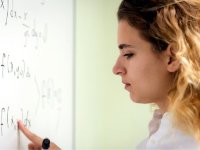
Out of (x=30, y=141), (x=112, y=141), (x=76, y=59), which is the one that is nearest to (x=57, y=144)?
(x=30, y=141)

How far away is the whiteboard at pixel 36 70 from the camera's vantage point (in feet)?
3.38

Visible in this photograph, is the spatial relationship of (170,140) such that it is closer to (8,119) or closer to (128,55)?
(128,55)

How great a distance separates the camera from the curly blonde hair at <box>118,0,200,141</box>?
82cm

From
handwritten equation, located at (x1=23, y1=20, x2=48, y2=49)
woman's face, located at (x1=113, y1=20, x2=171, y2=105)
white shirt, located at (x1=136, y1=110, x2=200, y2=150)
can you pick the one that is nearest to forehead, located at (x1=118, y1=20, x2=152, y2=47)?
woman's face, located at (x1=113, y1=20, x2=171, y2=105)

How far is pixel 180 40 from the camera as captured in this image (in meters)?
0.82

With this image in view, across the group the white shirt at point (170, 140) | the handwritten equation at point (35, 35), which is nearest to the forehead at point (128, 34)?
the white shirt at point (170, 140)

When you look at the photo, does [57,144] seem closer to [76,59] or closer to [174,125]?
[76,59]

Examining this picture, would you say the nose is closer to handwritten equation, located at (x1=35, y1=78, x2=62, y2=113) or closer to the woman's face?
the woman's face

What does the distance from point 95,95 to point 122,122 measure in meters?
0.25

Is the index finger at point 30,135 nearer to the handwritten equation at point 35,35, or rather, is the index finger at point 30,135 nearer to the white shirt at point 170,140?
the handwritten equation at point 35,35

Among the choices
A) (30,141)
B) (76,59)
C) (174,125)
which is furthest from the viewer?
(76,59)

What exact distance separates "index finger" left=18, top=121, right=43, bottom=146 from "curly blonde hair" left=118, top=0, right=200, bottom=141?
505 mm

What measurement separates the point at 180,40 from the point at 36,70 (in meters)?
0.55

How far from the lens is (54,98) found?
4.09ft
